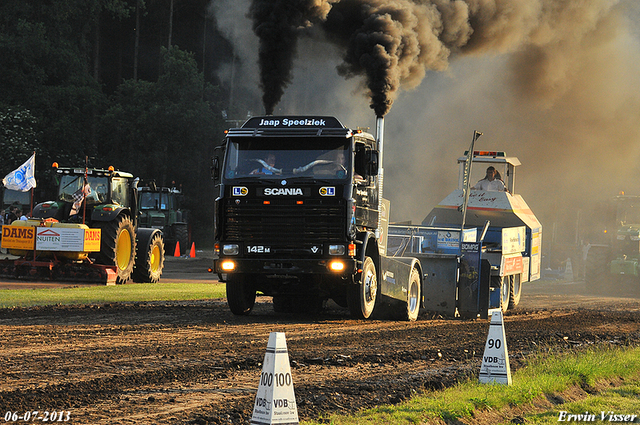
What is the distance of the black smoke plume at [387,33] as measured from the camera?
18.5 meters

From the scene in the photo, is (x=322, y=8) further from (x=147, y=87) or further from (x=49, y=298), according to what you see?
(x=147, y=87)

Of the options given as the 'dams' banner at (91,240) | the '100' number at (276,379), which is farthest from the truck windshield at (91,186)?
the '100' number at (276,379)

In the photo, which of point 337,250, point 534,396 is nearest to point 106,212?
point 337,250

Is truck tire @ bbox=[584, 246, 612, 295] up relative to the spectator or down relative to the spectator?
down

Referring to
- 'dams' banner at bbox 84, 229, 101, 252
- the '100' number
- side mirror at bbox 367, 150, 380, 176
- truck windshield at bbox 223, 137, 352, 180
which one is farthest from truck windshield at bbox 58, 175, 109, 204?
the '100' number

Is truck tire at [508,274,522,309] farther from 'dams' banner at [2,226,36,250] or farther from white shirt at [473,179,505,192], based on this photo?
'dams' banner at [2,226,36,250]

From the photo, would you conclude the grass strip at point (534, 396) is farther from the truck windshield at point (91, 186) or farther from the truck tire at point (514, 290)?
the truck windshield at point (91, 186)

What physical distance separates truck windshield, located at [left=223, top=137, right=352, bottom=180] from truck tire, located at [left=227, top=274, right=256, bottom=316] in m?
1.84

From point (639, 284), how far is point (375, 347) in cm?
2023

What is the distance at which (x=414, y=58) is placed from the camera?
65.1ft

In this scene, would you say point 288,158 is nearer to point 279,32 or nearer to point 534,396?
point 534,396

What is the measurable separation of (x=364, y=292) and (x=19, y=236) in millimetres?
9573

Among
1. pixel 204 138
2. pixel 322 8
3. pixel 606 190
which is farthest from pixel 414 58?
pixel 204 138

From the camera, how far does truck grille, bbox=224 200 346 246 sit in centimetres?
1195
